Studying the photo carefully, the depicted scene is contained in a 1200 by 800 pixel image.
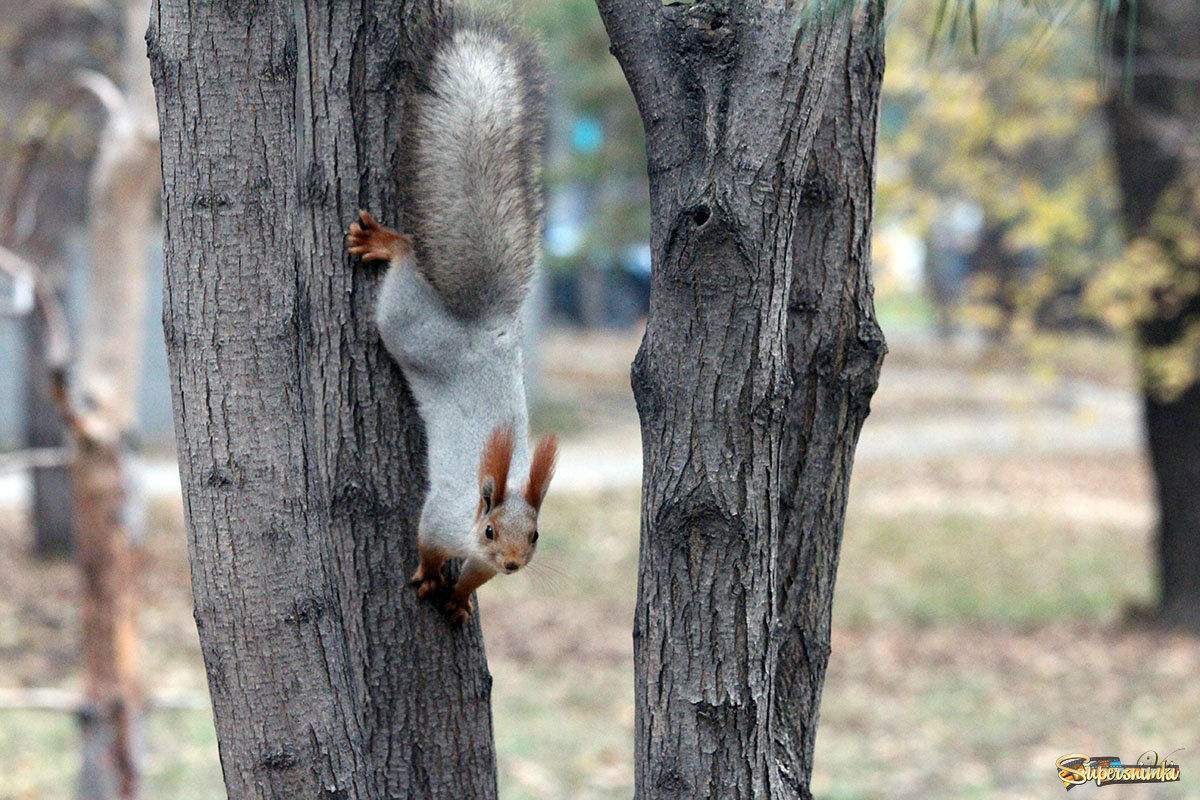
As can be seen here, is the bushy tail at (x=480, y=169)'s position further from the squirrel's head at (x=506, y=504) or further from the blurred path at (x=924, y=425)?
the blurred path at (x=924, y=425)

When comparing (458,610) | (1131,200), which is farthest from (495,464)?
(1131,200)

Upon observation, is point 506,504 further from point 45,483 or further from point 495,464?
point 45,483

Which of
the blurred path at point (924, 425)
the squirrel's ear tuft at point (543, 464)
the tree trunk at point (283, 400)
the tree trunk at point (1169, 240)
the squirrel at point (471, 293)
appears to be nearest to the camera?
the tree trunk at point (283, 400)

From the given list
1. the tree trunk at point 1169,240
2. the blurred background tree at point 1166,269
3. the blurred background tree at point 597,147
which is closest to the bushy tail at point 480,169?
the blurred background tree at point 1166,269

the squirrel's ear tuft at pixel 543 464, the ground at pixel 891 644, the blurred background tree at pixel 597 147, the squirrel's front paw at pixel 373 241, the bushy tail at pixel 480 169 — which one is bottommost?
the ground at pixel 891 644

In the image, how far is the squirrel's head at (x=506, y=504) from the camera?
76.4 inches

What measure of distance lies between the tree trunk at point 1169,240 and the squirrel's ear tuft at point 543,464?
16.7ft

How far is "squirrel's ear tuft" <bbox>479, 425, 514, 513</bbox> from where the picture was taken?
1.94 metres

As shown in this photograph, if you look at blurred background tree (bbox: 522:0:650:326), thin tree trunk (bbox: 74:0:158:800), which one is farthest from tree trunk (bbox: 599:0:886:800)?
blurred background tree (bbox: 522:0:650:326)

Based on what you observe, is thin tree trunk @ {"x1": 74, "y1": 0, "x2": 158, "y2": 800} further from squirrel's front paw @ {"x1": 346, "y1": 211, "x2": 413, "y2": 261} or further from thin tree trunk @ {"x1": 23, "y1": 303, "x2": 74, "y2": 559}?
thin tree trunk @ {"x1": 23, "y1": 303, "x2": 74, "y2": 559}

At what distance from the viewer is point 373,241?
172cm

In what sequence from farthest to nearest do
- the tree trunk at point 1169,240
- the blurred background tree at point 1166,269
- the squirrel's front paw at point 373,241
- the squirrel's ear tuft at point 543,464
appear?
the tree trunk at point 1169,240 < the blurred background tree at point 1166,269 < the squirrel's ear tuft at point 543,464 < the squirrel's front paw at point 373,241

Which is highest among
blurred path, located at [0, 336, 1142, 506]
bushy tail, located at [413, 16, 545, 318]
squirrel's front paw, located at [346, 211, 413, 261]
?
bushy tail, located at [413, 16, 545, 318]

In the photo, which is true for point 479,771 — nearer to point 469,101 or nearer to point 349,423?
point 349,423
